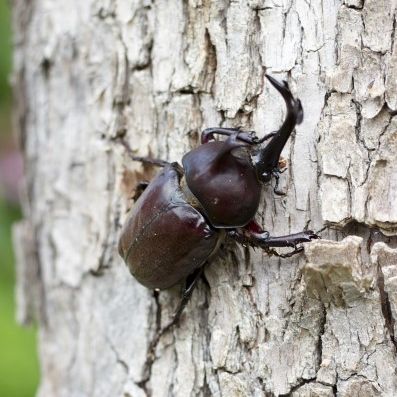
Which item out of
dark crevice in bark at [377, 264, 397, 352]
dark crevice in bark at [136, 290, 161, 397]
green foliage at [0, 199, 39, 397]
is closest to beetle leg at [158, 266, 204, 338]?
dark crevice in bark at [136, 290, 161, 397]

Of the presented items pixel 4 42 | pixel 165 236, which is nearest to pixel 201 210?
pixel 165 236

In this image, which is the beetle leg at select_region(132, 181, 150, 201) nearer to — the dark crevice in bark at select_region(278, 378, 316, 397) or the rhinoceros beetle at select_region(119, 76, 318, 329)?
the rhinoceros beetle at select_region(119, 76, 318, 329)

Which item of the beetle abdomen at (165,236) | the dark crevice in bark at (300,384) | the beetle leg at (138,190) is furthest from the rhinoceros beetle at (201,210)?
the dark crevice in bark at (300,384)

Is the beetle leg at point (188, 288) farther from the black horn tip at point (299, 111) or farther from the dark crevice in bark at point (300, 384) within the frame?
the black horn tip at point (299, 111)

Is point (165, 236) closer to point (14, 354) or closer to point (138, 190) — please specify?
point (138, 190)

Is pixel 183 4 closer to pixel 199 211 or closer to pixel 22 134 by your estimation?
pixel 199 211

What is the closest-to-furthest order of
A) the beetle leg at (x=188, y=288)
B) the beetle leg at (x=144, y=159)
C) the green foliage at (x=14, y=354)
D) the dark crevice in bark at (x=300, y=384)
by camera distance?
the dark crevice in bark at (x=300, y=384) < the beetle leg at (x=188, y=288) < the beetle leg at (x=144, y=159) < the green foliage at (x=14, y=354)
